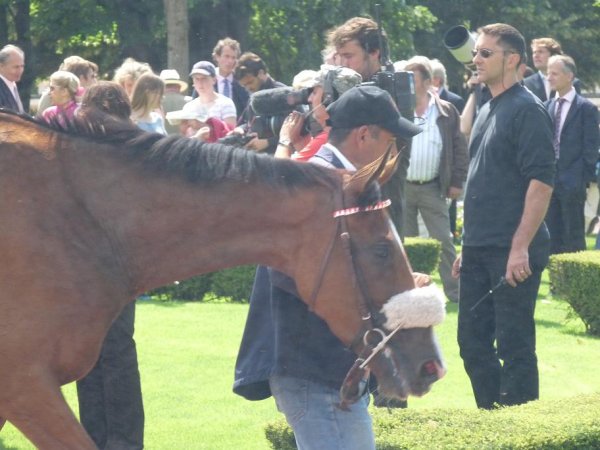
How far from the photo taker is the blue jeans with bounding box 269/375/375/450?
160 inches

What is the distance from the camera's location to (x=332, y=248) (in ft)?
12.6

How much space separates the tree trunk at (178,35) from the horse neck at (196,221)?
751 inches

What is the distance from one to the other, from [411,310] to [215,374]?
455cm

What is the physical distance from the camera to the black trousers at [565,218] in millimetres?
12523

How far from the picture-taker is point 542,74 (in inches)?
530

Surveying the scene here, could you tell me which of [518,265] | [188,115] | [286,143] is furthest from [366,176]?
[188,115]

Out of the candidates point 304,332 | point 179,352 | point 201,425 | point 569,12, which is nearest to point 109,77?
point 569,12

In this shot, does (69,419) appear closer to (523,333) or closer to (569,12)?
(523,333)

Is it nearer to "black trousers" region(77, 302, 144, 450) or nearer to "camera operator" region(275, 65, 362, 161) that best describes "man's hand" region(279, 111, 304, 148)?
"camera operator" region(275, 65, 362, 161)

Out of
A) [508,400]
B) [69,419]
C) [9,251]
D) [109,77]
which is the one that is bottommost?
[109,77]

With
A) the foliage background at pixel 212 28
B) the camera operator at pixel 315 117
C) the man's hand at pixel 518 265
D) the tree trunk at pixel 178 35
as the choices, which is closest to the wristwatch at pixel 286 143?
the camera operator at pixel 315 117

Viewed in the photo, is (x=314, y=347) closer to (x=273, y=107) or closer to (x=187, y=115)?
(x=273, y=107)

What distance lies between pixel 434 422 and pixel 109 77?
24.9m

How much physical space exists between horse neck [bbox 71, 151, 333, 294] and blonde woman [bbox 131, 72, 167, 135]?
3.58 meters
